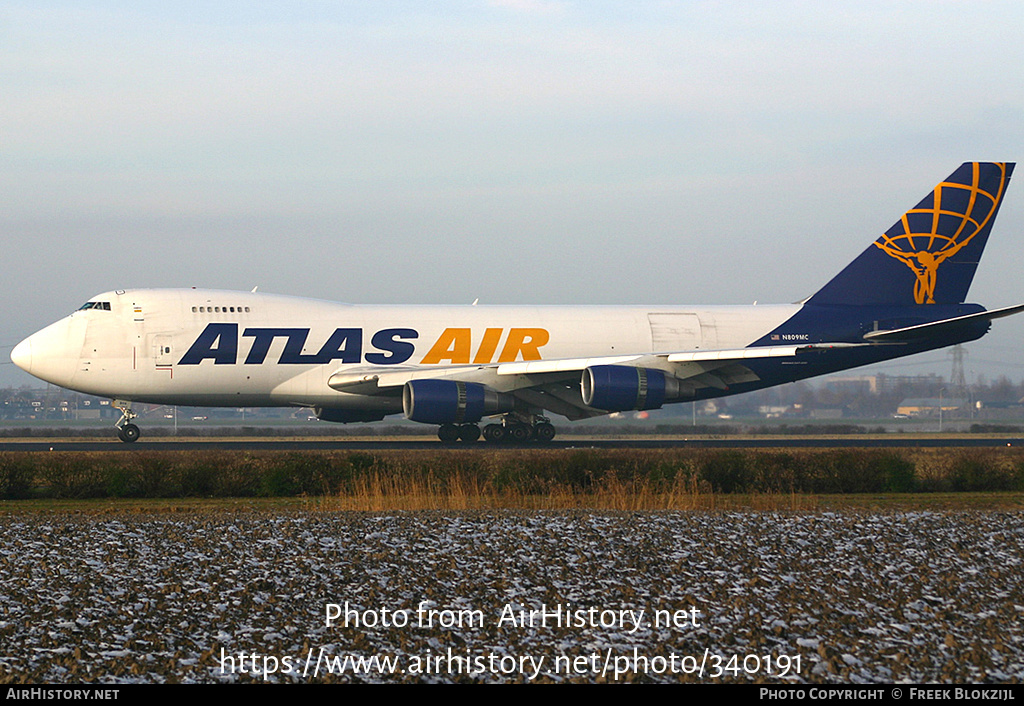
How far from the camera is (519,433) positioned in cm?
3192

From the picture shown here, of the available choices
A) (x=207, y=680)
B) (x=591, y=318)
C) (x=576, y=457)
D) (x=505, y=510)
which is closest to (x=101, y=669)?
(x=207, y=680)

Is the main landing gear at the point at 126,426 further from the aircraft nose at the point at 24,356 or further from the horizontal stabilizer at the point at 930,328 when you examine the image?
the horizontal stabilizer at the point at 930,328

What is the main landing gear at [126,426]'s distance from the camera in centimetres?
3075

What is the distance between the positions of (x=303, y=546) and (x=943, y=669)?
7.57m

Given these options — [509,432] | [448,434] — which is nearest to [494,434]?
[509,432]

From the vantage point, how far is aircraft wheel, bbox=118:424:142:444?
30703 millimetres

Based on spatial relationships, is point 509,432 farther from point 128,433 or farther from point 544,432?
point 128,433

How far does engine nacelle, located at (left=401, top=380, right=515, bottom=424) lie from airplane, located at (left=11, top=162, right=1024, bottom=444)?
1.5 inches

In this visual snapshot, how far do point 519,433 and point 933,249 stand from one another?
46.3 ft

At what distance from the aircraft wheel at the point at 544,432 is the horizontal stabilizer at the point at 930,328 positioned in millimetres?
9631

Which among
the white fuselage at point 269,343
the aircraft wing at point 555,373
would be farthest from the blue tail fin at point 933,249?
the white fuselage at point 269,343

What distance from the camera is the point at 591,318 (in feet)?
112

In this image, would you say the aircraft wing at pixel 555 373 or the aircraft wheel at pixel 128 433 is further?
the aircraft wheel at pixel 128 433
